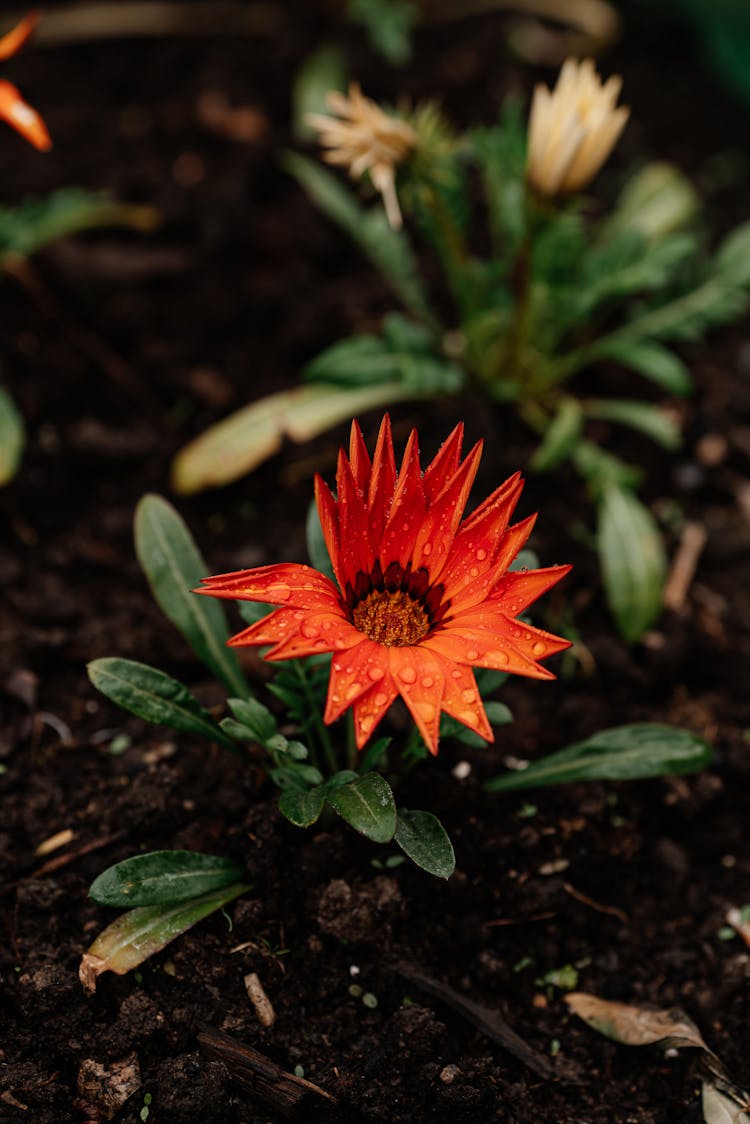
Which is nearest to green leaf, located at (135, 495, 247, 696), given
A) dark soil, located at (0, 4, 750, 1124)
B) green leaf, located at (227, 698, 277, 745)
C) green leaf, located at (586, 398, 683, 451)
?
dark soil, located at (0, 4, 750, 1124)

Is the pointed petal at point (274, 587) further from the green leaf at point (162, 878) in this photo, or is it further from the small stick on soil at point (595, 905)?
the small stick on soil at point (595, 905)

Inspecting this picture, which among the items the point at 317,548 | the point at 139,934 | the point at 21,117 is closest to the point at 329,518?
the point at 317,548

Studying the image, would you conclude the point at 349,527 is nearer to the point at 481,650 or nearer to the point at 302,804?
the point at 481,650

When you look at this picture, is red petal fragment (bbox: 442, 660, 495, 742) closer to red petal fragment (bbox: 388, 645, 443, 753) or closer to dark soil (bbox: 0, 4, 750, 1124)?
red petal fragment (bbox: 388, 645, 443, 753)

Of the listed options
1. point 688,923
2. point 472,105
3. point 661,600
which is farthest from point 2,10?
point 688,923

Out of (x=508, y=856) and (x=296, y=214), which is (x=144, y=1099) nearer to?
(x=508, y=856)
